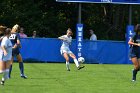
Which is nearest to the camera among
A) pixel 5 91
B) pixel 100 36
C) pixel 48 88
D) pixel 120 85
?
pixel 5 91

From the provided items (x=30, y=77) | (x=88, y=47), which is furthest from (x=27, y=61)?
(x=30, y=77)

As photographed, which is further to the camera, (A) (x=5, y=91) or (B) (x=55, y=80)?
(B) (x=55, y=80)

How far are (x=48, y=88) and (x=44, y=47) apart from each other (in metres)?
15.1

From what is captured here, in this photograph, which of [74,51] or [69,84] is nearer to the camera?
[69,84]

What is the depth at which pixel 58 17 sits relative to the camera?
39.9m

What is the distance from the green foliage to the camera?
125 ft

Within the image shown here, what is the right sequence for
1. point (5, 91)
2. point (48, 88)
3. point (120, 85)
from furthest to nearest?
point (120, 85)
point (48, 88)
point (5, 91)

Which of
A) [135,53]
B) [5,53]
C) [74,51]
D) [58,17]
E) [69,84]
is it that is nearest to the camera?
[5,53]

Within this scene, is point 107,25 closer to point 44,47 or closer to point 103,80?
point 44,47

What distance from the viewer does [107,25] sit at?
1735 inches

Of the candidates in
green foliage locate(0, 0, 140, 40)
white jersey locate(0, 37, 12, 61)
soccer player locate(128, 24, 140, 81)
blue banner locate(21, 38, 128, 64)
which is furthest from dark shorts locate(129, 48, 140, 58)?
Answer: green foliage locate(0, 0, 140, 40)

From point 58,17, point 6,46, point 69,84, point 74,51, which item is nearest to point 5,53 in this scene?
point 6,46

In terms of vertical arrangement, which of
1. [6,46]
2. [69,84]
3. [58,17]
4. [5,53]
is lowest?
[69,84]

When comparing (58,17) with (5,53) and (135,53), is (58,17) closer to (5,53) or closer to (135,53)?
(135,53)
